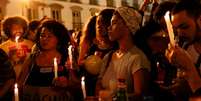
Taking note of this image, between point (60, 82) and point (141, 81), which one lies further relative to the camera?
point (60, 82)

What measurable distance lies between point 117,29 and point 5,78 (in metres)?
1.36

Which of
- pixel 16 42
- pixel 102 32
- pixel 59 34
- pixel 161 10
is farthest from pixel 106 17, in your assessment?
pixel 16 42

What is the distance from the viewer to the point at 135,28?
164 inches

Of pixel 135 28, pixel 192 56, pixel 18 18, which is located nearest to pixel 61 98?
pixel 135 28

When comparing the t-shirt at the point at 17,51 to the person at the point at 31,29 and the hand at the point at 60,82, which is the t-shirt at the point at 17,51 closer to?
the person at the point at 31,29

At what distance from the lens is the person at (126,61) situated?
151 inches

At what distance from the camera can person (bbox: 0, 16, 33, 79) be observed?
5.94 meters

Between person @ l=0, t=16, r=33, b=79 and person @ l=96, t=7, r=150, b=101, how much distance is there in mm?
1993

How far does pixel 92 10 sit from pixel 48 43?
3758 centimetres

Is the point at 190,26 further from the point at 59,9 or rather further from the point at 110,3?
the point at 110,3

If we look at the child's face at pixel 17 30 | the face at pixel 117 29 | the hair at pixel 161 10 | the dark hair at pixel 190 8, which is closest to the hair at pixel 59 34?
the face at pixel 117 29

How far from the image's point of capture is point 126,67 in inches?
155

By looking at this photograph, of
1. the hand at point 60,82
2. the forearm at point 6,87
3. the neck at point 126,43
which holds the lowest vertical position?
the forearm at point 6,87

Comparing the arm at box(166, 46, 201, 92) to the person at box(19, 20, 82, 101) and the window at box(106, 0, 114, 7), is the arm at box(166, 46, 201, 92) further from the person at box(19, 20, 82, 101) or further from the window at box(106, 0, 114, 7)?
the window at box(106, 0, 114, 7)
